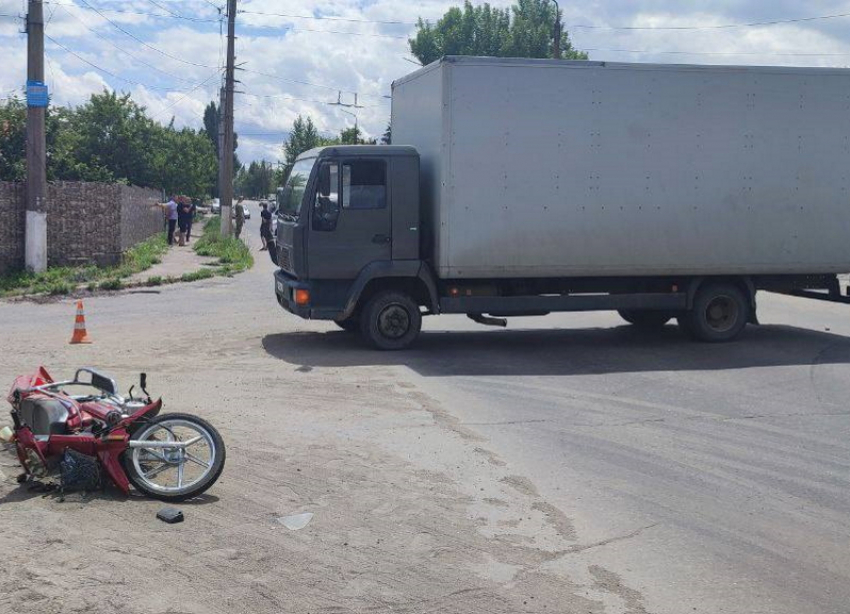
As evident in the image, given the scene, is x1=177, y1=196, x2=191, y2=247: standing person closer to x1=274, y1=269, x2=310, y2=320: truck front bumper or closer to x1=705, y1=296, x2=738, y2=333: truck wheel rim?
x1=274, y1=269, x2=310, y2=320: truck front bumper

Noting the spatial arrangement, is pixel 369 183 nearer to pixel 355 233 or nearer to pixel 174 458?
pixel 355 233

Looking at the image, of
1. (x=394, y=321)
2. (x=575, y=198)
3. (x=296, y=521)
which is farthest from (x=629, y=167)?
(x=296, y=521)

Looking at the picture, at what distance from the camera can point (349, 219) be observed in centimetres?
1276

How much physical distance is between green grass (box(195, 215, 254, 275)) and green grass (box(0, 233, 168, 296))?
6.73 feet

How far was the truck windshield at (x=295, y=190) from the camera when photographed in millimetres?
12906

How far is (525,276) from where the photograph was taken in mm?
13070

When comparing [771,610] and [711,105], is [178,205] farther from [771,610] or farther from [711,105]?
[771,610]

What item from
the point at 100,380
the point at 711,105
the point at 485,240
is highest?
the point at 711,105

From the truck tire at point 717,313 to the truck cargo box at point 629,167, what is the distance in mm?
459

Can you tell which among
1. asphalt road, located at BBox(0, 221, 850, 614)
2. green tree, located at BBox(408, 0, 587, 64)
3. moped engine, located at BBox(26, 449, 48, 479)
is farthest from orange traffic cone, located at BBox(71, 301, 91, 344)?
green tree, located at BBox(408, 0, 587, 64)

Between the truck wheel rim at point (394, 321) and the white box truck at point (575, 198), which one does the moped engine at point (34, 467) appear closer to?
the white box truck at point (575, 198)

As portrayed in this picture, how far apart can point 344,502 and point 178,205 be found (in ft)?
100

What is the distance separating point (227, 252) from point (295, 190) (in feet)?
52.8

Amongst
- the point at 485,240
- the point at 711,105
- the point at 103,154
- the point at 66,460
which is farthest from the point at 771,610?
the point at 103,154
